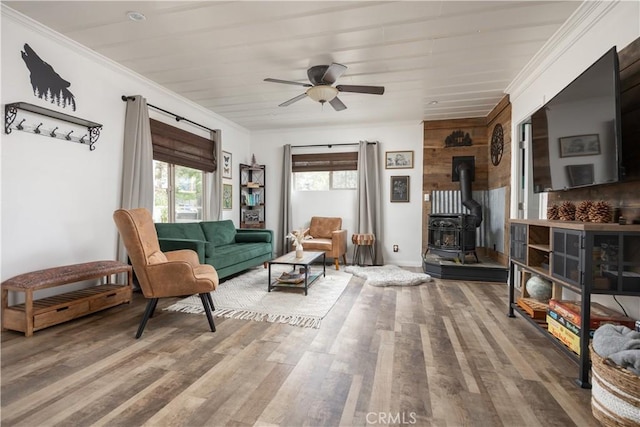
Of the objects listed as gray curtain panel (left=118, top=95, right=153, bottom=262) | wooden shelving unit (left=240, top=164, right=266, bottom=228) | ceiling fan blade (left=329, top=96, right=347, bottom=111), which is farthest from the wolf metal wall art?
wooden shelving unit (left=240, top=164, right=266, bottom=228)

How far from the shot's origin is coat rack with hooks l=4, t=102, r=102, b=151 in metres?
2.53

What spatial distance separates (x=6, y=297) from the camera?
8.14 feet

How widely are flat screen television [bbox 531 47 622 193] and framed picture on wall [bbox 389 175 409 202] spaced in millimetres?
2897

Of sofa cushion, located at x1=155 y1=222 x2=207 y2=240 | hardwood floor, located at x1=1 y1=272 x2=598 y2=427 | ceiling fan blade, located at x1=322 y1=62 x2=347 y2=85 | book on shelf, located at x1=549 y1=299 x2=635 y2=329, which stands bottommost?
hardwood floor, located at x1=1 y1=272 x2=598 y2=427

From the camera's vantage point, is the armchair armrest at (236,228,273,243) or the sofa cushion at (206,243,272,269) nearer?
the sofa cushion at (206,243,272,269)

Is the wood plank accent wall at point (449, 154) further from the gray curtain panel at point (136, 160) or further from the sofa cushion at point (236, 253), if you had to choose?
the gray curtain panel at point (136, 160)

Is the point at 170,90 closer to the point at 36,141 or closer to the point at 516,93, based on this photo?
the point at 36,141

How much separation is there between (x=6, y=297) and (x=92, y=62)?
242cm

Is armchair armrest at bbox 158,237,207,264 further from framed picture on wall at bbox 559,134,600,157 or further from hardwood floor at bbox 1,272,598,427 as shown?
framed picture on wall at bbox 559,134,600,157

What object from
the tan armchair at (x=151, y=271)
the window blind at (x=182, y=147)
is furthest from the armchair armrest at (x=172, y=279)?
the window blind at (x=182, y=147)

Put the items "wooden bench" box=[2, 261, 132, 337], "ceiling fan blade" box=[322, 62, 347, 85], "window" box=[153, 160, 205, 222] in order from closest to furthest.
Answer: "wooden bench" box=[2, 261, 132, 337]
"ceiling fan blade" box=[322, 62, 347, 85]
"window" box=[153, 160, 205, 222]

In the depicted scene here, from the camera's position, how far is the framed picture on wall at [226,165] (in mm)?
5579

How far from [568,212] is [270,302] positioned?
285cm

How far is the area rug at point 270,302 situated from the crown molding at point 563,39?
3.29m
